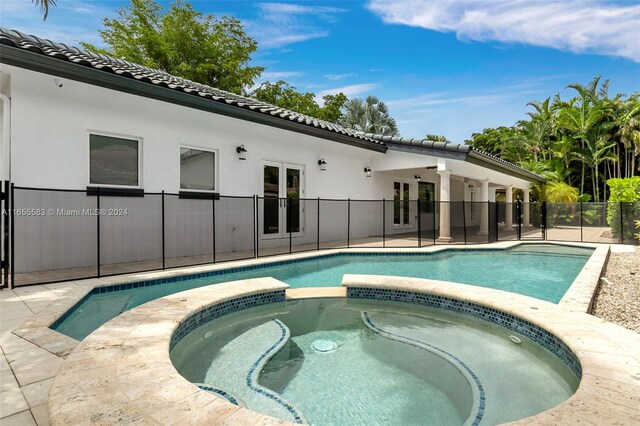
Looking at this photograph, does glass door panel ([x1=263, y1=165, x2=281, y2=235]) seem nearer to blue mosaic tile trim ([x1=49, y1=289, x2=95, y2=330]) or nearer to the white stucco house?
the white stucco house

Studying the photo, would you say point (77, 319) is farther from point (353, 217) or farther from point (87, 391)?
point (353, 217)

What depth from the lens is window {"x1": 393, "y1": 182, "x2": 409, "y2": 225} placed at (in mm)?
15359

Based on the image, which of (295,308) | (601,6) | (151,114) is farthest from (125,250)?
(601,6)

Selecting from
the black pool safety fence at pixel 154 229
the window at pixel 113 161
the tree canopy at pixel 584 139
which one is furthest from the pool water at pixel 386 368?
the tree canopy at pixel 584 139

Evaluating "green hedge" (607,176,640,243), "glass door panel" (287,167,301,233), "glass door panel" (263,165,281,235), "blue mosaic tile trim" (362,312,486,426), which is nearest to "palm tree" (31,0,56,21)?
"glass door panel" (263,165,281,235)

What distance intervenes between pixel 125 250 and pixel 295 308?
433cm

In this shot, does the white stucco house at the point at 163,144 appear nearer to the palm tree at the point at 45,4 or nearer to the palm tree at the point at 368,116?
the palm tree at the point at 45,4

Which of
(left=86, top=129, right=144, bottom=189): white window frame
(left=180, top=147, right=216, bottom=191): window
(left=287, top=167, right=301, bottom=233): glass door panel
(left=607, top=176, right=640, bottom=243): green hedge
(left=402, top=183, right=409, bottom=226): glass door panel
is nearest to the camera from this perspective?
(left=86, top=129, right=144, bottom=189): white window frame

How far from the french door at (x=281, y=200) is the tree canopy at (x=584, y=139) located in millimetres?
17970

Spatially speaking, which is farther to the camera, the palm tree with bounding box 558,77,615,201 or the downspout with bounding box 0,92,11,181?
the palm tree with bounding box 558,77,615,201

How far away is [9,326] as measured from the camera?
372 centimetres

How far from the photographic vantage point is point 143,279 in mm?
6082

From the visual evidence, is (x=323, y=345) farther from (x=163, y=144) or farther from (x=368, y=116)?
(x=368, y=116)

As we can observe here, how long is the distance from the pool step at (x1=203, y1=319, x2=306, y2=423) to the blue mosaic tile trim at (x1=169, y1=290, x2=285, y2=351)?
0.48 meters
